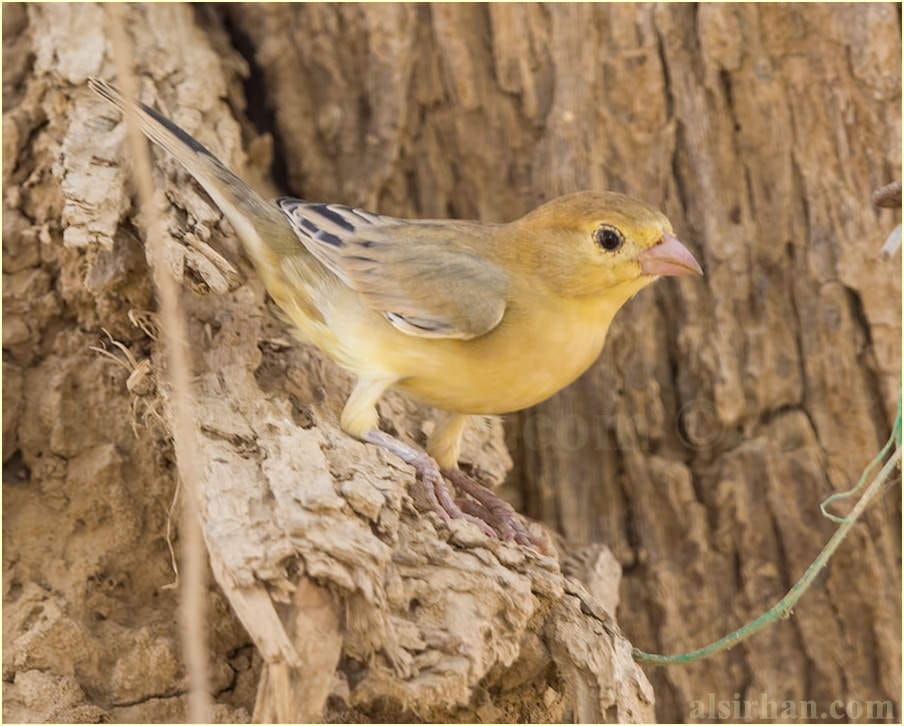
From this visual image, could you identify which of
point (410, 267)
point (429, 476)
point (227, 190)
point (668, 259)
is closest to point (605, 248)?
point (668, 259)

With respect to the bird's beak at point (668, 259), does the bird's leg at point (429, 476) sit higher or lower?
lower

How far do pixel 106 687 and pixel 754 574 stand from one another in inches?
106

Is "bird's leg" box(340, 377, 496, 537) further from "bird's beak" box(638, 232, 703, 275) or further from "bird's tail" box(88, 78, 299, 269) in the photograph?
"bird's beak" box(638, 232, 703, 275)

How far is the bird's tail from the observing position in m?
3.67

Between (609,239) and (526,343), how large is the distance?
0.43 meters

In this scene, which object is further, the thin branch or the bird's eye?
the bird's eye

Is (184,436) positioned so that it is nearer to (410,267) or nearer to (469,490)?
(410,267)

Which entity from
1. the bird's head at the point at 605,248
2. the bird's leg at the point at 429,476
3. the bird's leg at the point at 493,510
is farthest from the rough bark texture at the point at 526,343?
the bird's head at the point at 605,248

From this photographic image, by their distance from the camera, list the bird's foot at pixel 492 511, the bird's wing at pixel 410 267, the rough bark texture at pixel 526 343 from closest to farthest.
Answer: the rough bark texture at pixel 526 343 → the bird's wing at pixel 410 267 → the bird's foot at pixel 492 511

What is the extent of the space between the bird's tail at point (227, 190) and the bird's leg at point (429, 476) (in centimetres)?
78

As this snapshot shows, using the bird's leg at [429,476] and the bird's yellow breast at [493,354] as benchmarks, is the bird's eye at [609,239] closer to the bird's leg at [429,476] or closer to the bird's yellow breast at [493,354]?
the bird's yellow breast at [493,354]

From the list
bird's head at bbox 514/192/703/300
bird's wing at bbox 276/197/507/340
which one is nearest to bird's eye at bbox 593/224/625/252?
bird's head at bbox 514/192/703/300

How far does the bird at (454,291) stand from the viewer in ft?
11.4

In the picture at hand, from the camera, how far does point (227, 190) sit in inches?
147
